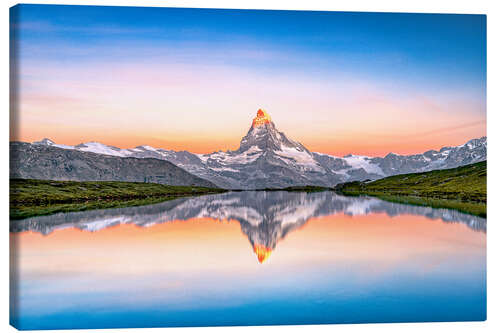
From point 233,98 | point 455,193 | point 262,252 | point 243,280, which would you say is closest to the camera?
point 243,280

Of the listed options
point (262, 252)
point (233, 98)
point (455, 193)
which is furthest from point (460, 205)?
point (262, 252)

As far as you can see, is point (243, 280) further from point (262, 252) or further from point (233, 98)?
point (233, 98)

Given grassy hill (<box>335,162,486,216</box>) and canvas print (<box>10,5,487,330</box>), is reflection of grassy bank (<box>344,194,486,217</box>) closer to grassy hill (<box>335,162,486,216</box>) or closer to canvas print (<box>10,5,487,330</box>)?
grassy hill (<box>335,162,486,216</box>)

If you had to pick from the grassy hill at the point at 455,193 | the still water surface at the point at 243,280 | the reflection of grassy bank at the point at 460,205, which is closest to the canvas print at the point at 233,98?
the still water surface at the point at 243,280

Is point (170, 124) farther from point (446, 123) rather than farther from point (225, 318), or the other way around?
point (225, 318)

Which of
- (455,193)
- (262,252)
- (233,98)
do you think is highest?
(233,98)

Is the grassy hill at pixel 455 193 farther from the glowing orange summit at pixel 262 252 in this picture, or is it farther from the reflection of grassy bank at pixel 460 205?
the glowing orange summit at pixel 262 252
